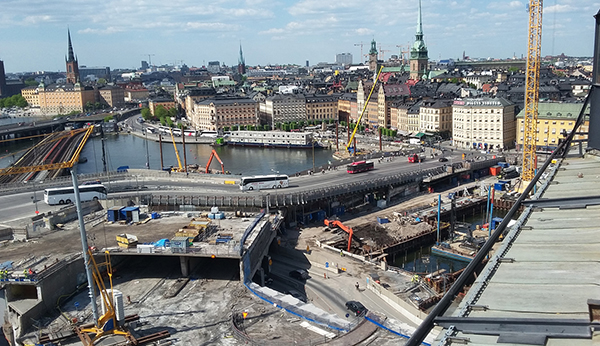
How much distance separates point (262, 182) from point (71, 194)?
11880 millimetres

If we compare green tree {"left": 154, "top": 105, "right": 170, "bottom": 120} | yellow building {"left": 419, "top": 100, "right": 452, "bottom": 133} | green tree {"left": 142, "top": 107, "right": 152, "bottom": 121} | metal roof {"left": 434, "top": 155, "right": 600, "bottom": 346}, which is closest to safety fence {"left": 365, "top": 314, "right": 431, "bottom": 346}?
metal roof {"left": 434, "top": 155, "right": 600, "bottom": 346}

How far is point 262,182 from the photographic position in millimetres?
35125

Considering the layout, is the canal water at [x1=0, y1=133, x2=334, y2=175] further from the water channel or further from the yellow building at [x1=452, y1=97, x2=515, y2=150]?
the yellow building at [x1=452, y1=97, x2=515, y2=150]

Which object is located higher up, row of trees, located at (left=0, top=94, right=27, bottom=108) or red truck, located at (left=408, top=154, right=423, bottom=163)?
row of trees, located at (left=0, top=94, right=27, bottom=108)

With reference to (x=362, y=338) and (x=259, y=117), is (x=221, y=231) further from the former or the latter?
(x=259, y=117)

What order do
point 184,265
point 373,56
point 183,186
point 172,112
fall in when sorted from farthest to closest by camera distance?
point 373,56 < point 172,112 < point 183,186 < point 184,265

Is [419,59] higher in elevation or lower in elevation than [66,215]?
higher

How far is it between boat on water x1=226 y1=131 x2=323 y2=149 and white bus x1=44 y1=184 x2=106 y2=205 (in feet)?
120

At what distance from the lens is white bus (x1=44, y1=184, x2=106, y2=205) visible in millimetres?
32344

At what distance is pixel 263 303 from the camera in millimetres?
18938

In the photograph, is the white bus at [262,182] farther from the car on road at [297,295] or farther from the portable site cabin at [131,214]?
the car on road at [297,295]

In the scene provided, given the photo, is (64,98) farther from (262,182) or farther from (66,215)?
(66,215)

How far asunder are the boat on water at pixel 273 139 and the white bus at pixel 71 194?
1438 inches

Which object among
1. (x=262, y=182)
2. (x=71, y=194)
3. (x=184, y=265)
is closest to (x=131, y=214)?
(x=184, y=265)
